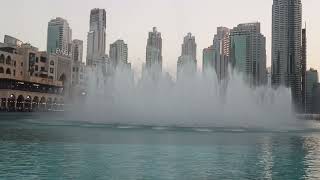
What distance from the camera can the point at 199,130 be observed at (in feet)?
211

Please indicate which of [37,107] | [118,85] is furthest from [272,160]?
[37,107]

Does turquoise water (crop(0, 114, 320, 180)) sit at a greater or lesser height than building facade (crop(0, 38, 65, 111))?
lesser

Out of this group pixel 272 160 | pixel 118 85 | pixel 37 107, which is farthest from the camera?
pixel 37 107

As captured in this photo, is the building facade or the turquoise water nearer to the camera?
the turquoise water

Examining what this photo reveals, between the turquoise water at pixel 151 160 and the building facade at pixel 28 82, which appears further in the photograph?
the building facade at pixel 28 82

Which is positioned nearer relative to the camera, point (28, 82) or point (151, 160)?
point (151, 160)

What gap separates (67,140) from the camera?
4650 cm

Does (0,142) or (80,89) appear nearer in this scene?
(0,142)

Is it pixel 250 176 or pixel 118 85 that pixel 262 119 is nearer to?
pixel 118 85

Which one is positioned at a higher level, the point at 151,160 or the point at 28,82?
the point at 28,82

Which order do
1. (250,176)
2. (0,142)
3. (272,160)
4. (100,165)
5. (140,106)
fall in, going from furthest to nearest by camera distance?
(140,106)
(0,142)
(272,160)
(100,165)
(250,176)

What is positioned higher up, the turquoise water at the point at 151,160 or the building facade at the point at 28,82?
the building facade at the point at 28,82

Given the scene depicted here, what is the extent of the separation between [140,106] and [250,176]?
226 feet

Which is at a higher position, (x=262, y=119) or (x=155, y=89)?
(x=155, y=89)
